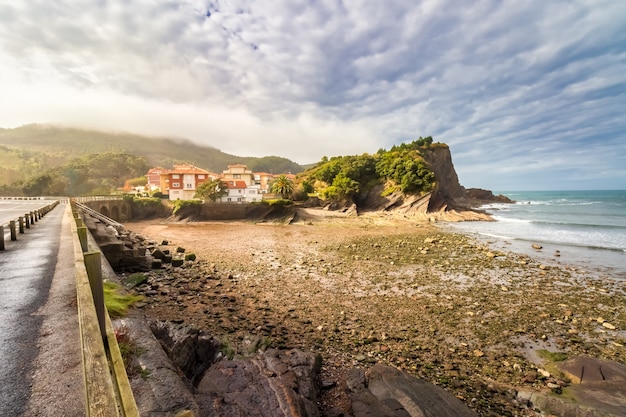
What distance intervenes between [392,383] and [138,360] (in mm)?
5572

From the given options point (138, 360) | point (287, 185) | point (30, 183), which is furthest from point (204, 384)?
point (30, 183)

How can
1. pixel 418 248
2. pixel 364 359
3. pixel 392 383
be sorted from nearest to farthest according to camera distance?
pixel 392 383, pixel 364 359, pixel 418 248

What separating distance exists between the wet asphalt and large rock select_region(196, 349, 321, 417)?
2.47 metres

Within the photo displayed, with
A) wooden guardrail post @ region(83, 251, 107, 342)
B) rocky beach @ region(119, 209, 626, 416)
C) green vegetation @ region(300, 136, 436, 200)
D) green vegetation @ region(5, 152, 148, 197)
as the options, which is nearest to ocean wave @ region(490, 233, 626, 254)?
rocky beach @ region(119, 209, 626, 416)

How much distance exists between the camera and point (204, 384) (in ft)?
18.6

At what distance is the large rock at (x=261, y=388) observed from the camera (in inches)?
201

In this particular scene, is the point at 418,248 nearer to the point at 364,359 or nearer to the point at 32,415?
the point at 364,359

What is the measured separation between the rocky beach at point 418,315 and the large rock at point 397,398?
0.38m

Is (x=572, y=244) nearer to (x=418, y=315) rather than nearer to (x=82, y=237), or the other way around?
(x=418, y=315)

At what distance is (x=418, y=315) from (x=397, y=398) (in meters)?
6.11

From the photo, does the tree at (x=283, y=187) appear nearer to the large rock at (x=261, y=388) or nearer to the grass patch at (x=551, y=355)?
the grass patch at (x=551, y=355)

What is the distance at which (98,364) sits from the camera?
2.01 metres

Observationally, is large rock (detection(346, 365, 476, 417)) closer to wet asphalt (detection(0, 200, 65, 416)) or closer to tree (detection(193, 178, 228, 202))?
wet asphalt (detection(0, 200, 65, 416))

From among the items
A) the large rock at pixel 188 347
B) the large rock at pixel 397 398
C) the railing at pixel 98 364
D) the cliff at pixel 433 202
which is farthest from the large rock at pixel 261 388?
the cliff at pixel 433 202
